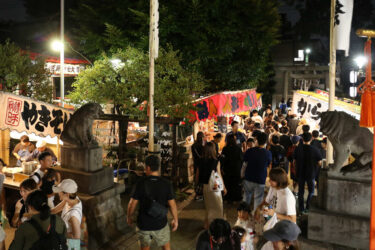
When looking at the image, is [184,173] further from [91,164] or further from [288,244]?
[288,244]

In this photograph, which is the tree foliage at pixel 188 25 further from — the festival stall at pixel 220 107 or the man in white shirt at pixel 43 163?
the man in white shirt at pixel 43 163

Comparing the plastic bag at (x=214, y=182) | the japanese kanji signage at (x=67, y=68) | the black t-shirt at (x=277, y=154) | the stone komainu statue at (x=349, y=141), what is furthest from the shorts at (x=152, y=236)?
the japanese kanji signage at (x=67, y=68)

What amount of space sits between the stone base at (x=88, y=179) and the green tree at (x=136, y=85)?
289cm

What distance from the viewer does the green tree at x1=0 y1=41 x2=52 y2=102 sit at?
998cm

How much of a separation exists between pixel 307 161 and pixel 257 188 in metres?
1.67

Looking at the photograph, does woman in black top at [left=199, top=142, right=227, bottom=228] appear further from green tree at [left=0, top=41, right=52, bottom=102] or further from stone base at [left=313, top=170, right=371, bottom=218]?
green tree at [left=0, top=41, right=52, bottom=102]

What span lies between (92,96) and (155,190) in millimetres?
5258

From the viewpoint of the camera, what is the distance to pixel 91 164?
610cm

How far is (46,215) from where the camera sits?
141 inches

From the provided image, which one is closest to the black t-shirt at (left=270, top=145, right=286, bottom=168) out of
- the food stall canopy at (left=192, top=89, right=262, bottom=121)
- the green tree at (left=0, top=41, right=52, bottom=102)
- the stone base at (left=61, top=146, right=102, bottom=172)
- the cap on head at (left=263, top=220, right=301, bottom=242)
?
the food stall canopy at (left=192, top=89, right=262, bottom=121)

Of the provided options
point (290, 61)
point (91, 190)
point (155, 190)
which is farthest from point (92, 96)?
point (290, 61)

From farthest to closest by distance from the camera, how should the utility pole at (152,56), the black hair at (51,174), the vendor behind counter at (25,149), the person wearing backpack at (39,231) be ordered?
1. the vendor behind counter at (25,149)
2. the utility pole at (152,56)
3. the black hair at (51,174)
4. the person wearing backpack at (39,231)

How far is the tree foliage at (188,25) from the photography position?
12.0 meters

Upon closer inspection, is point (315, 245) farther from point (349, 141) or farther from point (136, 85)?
point (136, 85)
